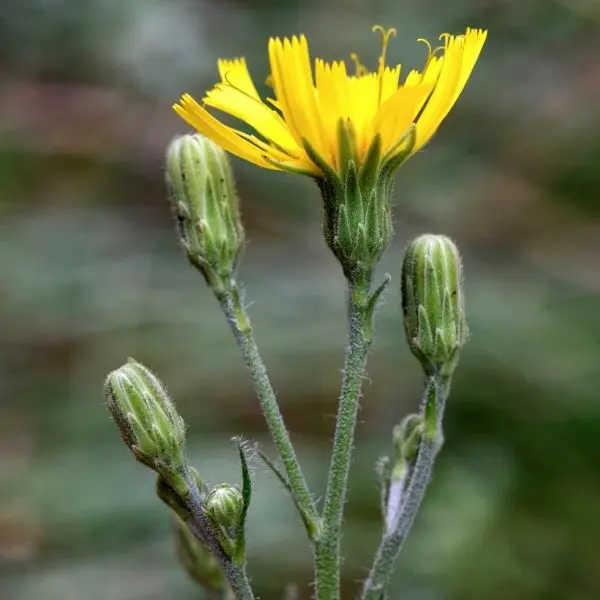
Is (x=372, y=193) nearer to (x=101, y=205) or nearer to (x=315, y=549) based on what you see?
(x=315, y=549)

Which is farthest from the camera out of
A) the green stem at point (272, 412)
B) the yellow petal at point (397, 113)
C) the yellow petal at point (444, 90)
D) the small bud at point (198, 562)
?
the small bud at point (198, 562)

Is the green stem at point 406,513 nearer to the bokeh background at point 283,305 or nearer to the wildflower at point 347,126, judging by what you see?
the wildflower at point 347,126

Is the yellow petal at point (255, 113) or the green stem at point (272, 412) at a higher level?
the yellow petal at point (255, 113)

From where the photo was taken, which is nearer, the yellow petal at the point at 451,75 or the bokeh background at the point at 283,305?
the yellow petal at the point at 451,75

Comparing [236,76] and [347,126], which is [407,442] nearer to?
[347,126]

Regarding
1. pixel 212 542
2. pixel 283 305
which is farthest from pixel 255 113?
pixel 283 305

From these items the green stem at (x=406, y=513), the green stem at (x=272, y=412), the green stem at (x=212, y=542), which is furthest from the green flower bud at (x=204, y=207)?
the green stem at (x=406, y=513)

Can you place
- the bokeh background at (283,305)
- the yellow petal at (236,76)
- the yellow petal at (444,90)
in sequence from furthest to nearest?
the bokeh background at (283,305)
the yellow petal at (236,76)
the yellow petal at (444,90)

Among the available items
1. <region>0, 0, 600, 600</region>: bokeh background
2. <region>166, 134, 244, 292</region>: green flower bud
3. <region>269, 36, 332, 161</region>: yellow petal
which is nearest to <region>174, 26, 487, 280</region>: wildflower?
<region>269, 36, 332, 161</region>: yellow petal

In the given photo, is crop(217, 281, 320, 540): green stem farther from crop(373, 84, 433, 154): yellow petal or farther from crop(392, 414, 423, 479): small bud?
crop(373, 84, 433, 154): yellow petal
